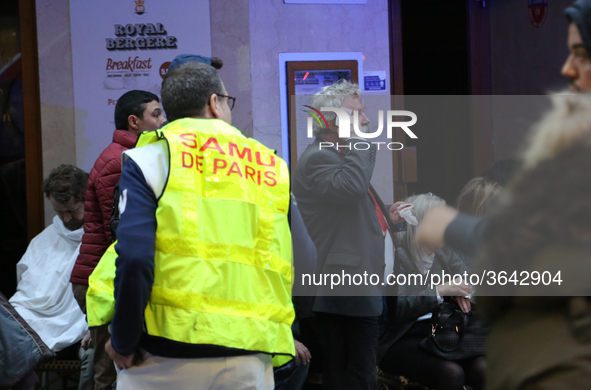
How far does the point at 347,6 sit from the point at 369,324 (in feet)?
9.46

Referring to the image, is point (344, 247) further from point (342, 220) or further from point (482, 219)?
point (482, 219)

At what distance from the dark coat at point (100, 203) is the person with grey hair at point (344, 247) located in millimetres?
938

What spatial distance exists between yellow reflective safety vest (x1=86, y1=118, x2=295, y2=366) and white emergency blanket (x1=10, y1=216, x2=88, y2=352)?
6.87 feet

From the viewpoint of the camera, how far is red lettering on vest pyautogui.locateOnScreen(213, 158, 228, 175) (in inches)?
73.4

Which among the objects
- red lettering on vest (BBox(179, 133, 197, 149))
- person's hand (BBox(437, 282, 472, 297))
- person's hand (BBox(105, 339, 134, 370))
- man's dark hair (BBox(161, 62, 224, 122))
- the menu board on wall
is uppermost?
the menu board on wall

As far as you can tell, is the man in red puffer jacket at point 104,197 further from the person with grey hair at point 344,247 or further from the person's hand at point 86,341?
the person with grey hair at point 344,247

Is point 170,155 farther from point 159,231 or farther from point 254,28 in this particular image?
point 254,28

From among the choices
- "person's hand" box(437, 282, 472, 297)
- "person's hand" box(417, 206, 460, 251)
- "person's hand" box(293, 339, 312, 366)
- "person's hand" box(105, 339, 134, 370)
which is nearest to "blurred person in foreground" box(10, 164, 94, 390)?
"person's hand" box(293, 339, 312, 366)

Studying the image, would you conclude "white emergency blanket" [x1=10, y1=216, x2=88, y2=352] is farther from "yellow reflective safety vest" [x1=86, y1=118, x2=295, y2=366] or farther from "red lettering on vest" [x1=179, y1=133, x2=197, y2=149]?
"red lettering on vest" [x1=179, y1=133, x2=197, y2=149]

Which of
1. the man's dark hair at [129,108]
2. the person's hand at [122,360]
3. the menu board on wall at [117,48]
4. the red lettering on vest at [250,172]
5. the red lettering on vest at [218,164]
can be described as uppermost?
the menu board on wall at [117,48]

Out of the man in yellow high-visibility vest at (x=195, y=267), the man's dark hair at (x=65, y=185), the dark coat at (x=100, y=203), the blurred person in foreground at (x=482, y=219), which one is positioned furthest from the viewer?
the man's dark hair at (x=65, y=185)

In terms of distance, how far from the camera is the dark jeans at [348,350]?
3115 mm

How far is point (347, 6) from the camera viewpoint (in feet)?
16.4

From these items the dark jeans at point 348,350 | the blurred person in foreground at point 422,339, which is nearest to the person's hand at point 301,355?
the dark jeans at point 348,350
